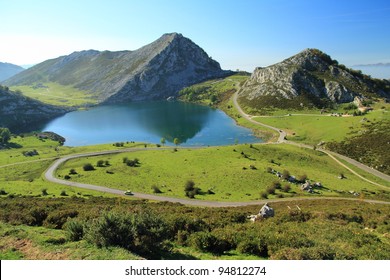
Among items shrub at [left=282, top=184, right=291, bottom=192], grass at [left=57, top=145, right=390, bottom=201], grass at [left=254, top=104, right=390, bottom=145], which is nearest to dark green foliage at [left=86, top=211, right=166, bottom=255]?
grass at [left=57, top=145, right=390, bottom=201]

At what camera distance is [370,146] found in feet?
348

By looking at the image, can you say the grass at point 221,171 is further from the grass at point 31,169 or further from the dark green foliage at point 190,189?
the grass at point 31,169

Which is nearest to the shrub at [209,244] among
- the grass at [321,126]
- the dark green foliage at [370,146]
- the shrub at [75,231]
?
the shrub at [75,231]

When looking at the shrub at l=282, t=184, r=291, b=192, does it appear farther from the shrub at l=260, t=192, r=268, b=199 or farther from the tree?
the tree

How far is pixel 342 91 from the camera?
7333 inches

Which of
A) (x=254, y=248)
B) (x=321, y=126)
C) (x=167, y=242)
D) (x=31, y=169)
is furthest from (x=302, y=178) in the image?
(x=31, y=169)

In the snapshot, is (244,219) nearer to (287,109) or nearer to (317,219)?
(317,219)

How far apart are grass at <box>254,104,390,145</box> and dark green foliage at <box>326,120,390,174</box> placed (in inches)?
197

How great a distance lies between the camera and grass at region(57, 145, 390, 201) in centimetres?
7025

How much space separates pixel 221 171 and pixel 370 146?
201ft

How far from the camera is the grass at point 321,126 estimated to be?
124312mm

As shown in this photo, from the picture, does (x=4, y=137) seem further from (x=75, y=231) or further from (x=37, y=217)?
(x=75, y=231)

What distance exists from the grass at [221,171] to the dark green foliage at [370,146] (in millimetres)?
10468

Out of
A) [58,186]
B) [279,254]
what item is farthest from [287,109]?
[279,254]
